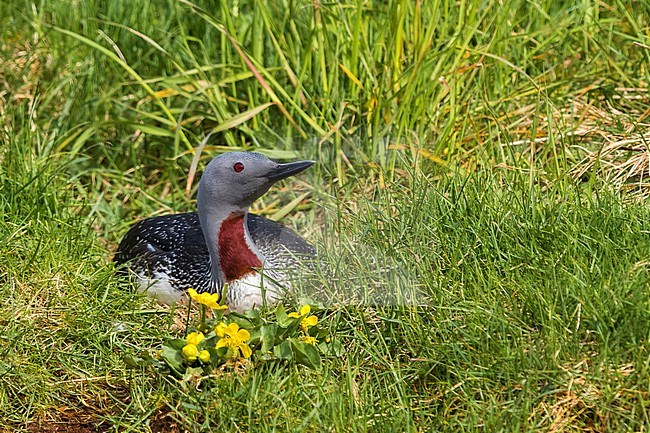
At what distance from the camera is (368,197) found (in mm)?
4469

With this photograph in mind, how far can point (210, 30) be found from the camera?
548 centimetres

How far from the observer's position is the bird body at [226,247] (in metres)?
3.99

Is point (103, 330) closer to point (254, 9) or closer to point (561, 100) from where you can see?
point (254, 9)

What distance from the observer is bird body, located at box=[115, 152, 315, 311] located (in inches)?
157

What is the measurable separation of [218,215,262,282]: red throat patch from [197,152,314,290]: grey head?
0.03m

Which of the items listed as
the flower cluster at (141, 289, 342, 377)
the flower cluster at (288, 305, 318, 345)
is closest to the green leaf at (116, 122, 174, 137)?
the flower cluster at (141, 289, 342, 377)

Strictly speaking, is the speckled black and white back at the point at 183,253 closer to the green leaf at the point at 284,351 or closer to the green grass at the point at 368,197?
the green grass at the point at 368,197

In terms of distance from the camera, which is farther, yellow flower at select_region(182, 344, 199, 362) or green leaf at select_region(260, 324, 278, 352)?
green leaf at select_region(260, 324, 278, 352)

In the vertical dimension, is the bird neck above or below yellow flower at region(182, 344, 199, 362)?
below

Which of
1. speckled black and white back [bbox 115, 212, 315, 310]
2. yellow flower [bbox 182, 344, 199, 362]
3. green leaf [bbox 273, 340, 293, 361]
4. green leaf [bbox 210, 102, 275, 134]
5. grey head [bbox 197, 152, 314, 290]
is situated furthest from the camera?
green leaf [bbox 210, 102, 275, 134]

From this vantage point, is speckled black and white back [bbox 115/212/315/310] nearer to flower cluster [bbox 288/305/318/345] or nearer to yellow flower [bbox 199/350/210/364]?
flower cluster [bbox 288/305/318/345]

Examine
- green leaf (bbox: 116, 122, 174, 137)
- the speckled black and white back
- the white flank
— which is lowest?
the white flank

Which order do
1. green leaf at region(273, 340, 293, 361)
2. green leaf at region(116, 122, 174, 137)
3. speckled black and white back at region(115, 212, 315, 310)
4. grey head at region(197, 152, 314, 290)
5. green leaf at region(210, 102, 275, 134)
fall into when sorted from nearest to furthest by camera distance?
green leaf at region(273, 340, 293, 361) < grey head at region(197, 152, 314, 290) < speckled black and white back at region(115, 212, 315, 310) < green leaf at region(210, 102, 275, 134) < green leaf at region(116, 122, 174, 137)

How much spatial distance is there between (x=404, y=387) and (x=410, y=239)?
2.19 feet
